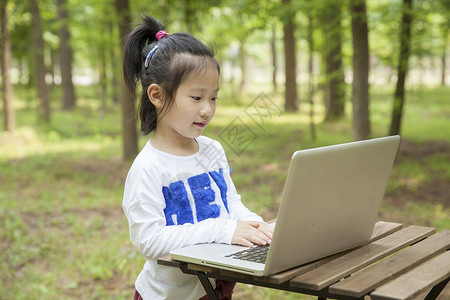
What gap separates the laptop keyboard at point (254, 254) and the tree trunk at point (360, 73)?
15.4 feet

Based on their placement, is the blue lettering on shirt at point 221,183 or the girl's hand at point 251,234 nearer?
the girl's hand at point 251,234

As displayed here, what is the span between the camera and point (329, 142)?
11.4 meters

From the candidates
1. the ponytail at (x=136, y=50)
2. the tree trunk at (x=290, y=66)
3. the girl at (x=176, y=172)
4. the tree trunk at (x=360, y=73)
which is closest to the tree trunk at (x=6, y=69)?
the tree trunk at (x=290, y=66)

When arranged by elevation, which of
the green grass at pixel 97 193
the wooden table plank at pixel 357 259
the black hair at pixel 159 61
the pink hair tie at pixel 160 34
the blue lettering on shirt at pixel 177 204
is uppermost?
the pink hair tie at pixel 160 34

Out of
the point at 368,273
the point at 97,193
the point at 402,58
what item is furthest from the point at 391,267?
the point at 402,58

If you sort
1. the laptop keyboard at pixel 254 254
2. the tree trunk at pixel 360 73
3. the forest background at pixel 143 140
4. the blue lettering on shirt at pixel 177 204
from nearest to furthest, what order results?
the laptop keyboard at pixel 254 254, the blue lettering on shirt at pixel 177 204, the forest background at pixel 143 140, the tree trunk at pixel 360 73

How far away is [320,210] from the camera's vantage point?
5.57ft

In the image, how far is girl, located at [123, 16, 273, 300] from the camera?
1.96m

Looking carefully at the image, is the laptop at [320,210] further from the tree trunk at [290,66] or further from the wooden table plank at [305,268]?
the tree trunk at [290,66]

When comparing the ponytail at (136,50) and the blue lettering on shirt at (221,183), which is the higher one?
the ponytail at (136,50)

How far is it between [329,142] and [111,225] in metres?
6.25

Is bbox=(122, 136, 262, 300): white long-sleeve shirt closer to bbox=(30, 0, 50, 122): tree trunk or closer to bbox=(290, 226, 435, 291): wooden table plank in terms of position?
bbox=(290, 226, 435, 291): wooden table plank

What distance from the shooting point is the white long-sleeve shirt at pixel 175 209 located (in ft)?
6.37

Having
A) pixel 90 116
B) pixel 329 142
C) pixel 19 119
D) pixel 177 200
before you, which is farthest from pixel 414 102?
pixel 177 200
